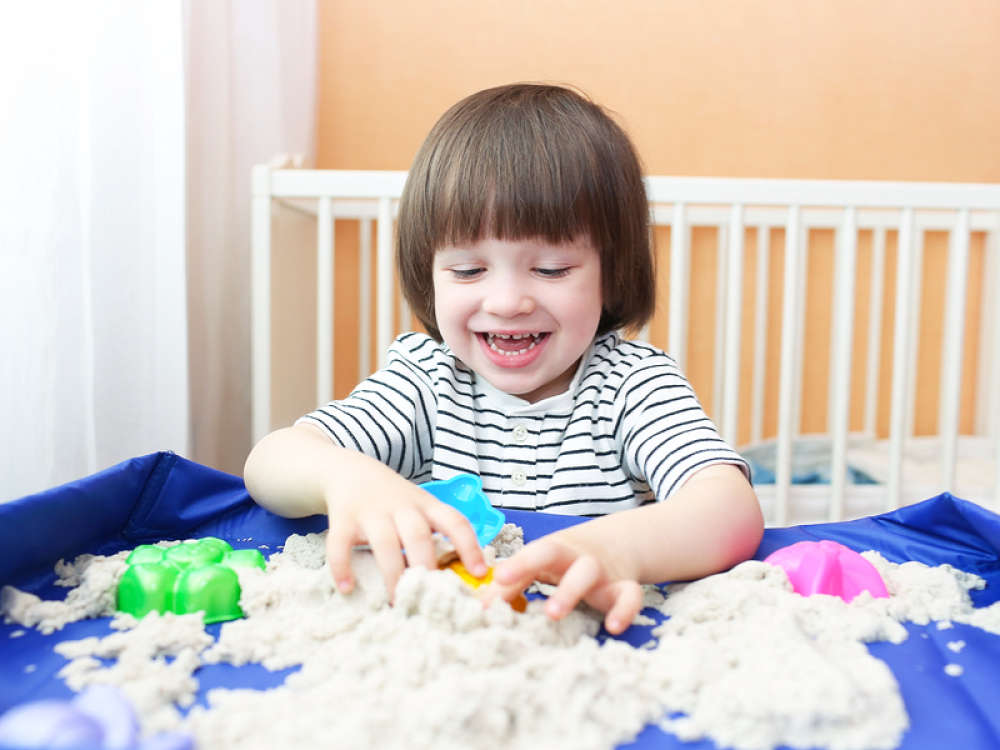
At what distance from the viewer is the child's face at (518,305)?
78 centimetres

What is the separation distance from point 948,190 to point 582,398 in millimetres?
859

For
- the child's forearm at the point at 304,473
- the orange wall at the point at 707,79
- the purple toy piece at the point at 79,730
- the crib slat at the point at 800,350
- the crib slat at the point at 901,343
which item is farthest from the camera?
the orange wall at the point at 707,79

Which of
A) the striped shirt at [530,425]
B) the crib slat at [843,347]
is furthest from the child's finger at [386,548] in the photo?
the crib slat at [843,347]

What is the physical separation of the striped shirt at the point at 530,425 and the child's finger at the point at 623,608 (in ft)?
0.90

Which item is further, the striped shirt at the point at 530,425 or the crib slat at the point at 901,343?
the crib slat at the point at 901,343

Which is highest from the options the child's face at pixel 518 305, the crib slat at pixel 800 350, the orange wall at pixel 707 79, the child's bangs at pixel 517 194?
the orange wall at pixel 707 79

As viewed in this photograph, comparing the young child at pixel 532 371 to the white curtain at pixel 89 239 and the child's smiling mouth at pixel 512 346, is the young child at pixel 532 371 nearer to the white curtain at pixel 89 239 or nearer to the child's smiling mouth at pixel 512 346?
the child's smiling mouth at pixel 512 346

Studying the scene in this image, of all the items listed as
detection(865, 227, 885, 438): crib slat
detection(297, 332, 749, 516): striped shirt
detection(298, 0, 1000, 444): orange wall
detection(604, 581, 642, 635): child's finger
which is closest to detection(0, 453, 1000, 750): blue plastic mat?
detection(604, 581, 642, 635): child's finger

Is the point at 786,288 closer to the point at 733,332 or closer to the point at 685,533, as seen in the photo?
the point at 733,332

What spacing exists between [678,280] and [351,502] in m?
0.92

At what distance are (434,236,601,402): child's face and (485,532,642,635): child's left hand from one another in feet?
0.95

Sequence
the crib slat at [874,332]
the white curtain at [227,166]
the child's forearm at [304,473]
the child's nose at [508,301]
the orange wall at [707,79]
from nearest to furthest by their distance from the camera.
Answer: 1. the child's forearm at [304,473]
2. the child's nose at [508,301]
3. the white curtain at [227,166]
4. the crib slat at [874,332]
5. the orange wall at [707,79]

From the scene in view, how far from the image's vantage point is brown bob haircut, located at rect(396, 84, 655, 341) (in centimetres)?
77

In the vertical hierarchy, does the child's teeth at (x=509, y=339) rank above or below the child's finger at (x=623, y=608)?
above
